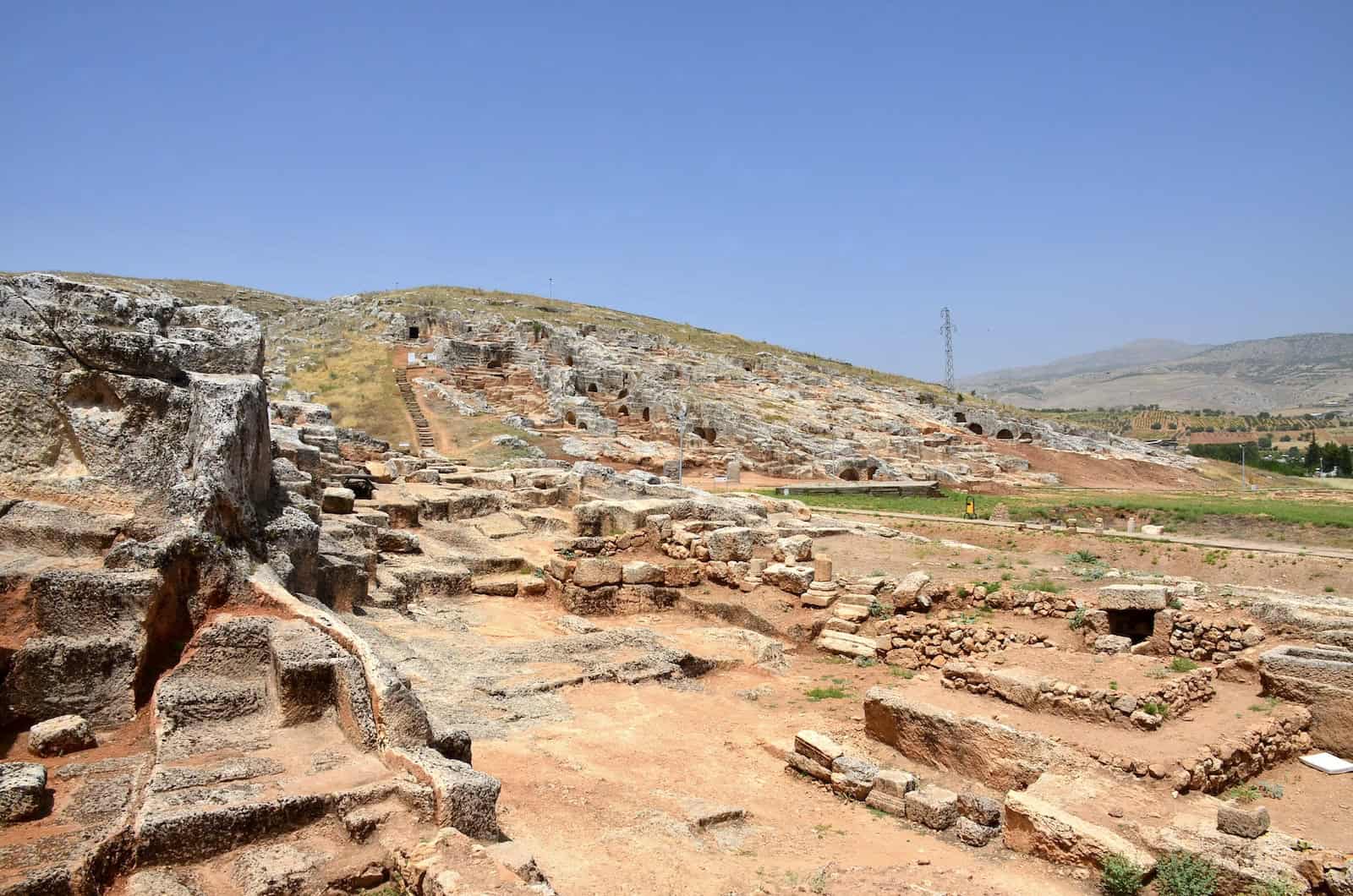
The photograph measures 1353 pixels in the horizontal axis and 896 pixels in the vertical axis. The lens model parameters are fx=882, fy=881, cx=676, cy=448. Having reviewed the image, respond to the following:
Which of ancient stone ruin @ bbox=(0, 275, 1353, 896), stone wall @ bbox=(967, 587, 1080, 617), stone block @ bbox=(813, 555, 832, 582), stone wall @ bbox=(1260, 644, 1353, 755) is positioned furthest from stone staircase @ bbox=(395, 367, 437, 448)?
stone wall @ bbox=(1260, 644, 1353, 755)

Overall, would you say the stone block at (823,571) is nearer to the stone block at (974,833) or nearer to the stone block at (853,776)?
the stone block at (853,776)

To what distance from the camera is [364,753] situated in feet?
16.1

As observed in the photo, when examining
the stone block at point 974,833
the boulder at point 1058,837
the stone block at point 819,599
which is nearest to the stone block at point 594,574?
the stone block at point 819,599

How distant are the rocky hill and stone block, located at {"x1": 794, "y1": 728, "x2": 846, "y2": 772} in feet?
73.4

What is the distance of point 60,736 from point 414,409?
1322 inches

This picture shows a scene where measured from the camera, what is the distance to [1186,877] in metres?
5.57

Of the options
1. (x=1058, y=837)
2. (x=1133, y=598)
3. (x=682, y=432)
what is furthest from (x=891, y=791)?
(x=682, y=432)

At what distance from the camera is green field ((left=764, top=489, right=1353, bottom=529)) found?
72.1 feet

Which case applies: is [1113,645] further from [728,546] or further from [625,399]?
[625,399]

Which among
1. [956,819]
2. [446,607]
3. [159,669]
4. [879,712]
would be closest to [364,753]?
[159,669]

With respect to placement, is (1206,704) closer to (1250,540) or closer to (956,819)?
(956,819)

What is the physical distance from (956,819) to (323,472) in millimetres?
13943

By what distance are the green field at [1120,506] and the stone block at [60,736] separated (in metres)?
20.3

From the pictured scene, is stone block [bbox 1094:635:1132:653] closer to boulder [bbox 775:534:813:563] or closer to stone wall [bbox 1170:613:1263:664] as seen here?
stone wall [bbox 1170:613:1263:664]
